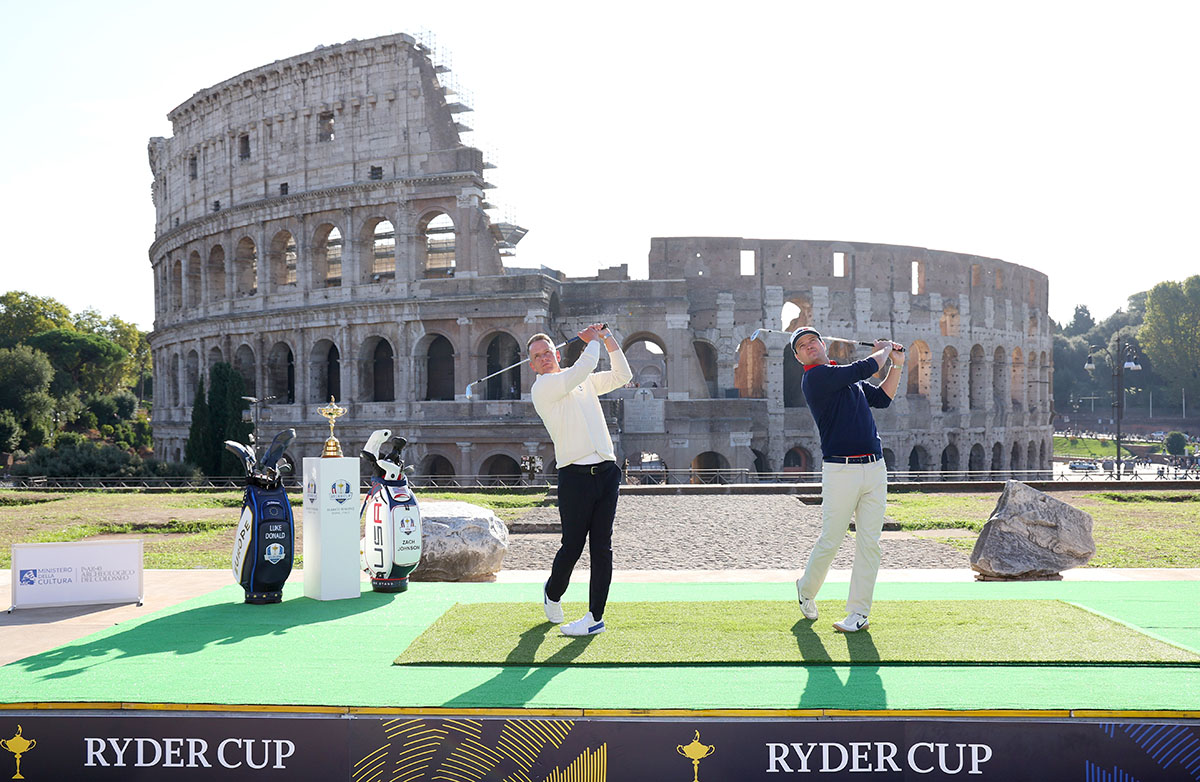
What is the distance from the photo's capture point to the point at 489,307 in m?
35.0

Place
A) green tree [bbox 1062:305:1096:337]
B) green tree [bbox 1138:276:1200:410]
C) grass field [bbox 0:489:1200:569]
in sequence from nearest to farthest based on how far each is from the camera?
grass field [bbox 0:489:1200:569], green tree [bbox 1138:276:1200:410], green tree [bbox 1062:305:1096:337]

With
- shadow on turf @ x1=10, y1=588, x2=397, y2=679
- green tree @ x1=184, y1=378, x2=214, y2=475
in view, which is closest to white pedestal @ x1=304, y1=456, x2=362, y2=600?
shadow on turf @ x1=10, y1=588, x2=397, y2=679

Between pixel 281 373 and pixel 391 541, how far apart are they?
36.9 meters

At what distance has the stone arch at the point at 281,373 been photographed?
41.0m

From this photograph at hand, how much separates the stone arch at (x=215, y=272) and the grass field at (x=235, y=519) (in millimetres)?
17871

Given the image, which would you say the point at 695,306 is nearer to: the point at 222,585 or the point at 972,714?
the point at 222,585

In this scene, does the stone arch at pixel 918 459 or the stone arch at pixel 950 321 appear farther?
the stone arch at pixel 950 321

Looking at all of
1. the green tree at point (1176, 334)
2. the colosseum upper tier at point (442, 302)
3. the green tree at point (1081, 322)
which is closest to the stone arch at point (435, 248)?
the colosseum upper tier at point (442, 302)

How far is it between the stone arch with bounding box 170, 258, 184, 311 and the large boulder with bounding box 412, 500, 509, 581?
141ft

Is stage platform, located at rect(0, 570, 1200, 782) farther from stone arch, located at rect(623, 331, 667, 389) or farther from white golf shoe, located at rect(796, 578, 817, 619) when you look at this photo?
stone arch, located at rect(623, 331, 667, 389)

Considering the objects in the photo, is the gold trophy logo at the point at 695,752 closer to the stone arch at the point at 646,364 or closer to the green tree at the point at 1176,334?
the stone arch at the point at 646,364

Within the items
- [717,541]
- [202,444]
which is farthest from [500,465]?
[717,541]

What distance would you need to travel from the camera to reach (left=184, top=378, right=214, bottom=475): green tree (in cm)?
3456

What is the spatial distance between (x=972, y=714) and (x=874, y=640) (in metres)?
1.33
